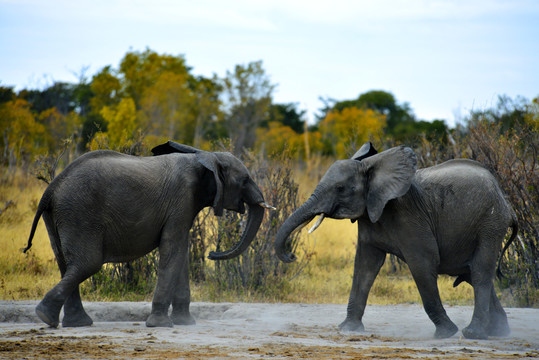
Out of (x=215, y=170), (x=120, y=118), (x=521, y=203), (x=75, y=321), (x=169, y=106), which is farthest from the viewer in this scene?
(x=169, y=106)

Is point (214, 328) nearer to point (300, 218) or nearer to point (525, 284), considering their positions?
point (300, 218)

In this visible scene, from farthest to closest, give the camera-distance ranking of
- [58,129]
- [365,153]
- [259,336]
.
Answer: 1. [58,129]
2. [365,153]
3. [259,336]

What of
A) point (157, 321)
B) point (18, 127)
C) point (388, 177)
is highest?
Result: point (18, 127)

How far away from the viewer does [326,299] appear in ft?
33.5

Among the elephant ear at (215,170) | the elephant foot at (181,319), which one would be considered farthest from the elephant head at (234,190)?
the elephant foot at (181,319)

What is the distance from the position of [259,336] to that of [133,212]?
5.55 feet

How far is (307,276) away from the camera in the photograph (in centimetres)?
1171

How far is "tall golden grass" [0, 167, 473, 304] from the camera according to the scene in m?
10.0

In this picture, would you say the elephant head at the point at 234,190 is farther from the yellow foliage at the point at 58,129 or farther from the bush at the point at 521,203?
the yellow foliage at the point at 58,129

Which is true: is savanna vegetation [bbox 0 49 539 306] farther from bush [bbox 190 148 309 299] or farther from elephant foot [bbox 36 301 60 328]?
elephant foot [bbox 36 301 60 328]

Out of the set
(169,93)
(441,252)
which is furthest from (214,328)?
(169,93)

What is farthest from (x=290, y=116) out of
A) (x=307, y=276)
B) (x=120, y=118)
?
(x=307, y=276)

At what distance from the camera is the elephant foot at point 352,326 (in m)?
7.24

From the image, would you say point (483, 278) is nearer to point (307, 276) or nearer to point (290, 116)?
point (307, 276)
